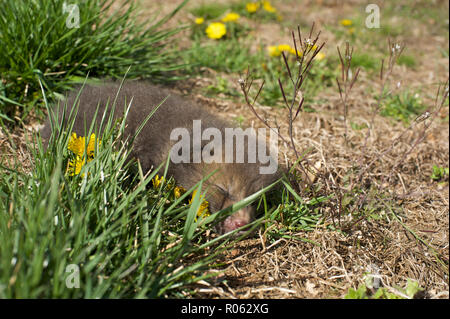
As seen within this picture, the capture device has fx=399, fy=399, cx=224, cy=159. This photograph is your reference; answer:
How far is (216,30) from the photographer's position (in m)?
5.36

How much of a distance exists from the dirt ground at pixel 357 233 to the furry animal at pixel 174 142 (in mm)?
332

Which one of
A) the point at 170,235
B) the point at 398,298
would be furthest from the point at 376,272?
the point at 170,235

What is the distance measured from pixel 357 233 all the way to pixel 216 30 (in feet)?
11.6

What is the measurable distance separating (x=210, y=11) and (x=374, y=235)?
175 inches

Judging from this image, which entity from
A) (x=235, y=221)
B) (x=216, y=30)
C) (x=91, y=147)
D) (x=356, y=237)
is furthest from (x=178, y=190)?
(x=216, y=30)

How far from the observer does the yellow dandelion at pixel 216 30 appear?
5332mm

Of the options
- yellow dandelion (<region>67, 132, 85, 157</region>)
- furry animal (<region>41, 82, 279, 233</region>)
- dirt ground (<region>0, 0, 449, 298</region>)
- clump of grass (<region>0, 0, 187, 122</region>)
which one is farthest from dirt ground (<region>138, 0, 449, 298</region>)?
yellow dandelion (<region>67, 132, 85, 157</region>)

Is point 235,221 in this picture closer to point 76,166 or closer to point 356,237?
point 356,237

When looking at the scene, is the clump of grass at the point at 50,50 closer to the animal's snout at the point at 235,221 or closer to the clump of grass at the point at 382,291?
the animal's snout at the point at 235,221

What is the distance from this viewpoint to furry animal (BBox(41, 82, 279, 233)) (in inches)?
107

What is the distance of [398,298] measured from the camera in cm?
224

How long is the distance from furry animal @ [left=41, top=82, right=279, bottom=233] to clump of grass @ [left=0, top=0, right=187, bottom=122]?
49 centimetres

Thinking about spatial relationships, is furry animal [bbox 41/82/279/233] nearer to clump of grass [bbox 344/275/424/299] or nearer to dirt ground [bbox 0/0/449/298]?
dirt ground [bbox 0/0/449/298]

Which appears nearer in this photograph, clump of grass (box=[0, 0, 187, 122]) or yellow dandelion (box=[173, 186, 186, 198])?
yellow dandelion (box=[173, 186, 186, 198])
